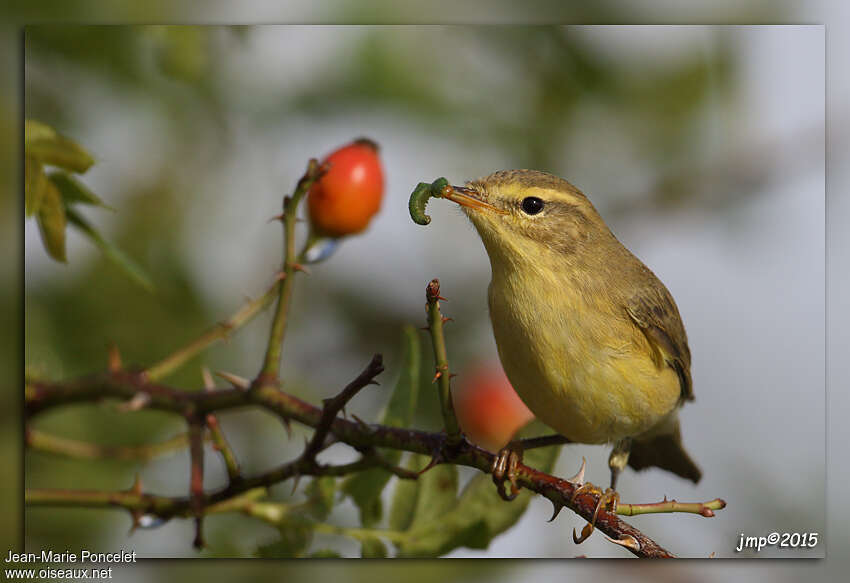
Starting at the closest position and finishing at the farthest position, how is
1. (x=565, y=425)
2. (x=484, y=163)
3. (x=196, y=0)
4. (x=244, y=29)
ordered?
(x=565, y=425)
(x=196, y=0)
(x=244, y=29)
(x=484, y=163)

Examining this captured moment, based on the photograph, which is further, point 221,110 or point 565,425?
point 221,110

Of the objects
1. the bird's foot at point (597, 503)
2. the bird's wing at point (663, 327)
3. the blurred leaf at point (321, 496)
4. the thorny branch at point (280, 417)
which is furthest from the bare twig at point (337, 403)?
the bird's wing at point (663, 327)

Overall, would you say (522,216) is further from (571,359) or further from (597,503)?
(597,503)

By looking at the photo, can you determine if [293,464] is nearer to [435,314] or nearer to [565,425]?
[435,314]

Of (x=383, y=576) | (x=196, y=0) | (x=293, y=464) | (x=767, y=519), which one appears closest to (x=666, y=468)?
(x=767, y=519)

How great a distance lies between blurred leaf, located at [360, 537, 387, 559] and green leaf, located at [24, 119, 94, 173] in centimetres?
95

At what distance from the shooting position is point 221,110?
8.37 ft

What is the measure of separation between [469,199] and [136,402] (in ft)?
3.15

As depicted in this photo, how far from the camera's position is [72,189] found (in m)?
1.81

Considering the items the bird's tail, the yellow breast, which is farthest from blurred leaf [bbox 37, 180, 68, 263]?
the bird's tail

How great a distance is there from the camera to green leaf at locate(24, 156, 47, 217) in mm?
1714

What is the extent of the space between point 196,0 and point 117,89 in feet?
0.98

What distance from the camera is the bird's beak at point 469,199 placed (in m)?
2.21

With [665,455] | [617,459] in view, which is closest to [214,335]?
[617,459]
